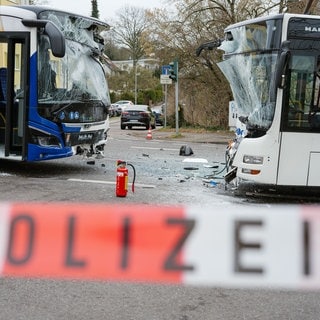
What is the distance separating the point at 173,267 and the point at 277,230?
664mm

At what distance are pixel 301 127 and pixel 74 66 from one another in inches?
190

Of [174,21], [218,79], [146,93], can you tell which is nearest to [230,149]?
[218,79]

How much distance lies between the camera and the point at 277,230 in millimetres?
3016

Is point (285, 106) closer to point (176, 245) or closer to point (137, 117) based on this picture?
point (176, 245)

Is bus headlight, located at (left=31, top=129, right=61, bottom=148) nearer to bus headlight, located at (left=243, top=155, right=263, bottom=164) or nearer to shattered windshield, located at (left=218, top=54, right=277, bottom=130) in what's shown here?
shattered windshield, located at (left=218, top=54, right=277, bottom=130)

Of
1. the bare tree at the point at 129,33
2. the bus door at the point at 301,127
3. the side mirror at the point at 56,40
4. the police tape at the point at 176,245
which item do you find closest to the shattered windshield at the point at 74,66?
the side mirror at the point at 56,40

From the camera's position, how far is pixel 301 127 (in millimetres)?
7883

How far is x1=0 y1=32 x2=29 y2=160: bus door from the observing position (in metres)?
9.48

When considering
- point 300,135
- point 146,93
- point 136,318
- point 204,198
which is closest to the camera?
point 136,318

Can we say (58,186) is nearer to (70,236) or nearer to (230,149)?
(230,149)

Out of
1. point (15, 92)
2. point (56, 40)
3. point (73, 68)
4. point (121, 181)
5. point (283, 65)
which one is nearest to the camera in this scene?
point (283, 65)

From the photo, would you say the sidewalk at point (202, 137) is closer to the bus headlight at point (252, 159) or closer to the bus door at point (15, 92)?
A: the bus door at point (15, 92)

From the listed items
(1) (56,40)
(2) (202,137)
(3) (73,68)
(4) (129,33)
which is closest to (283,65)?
(1) (56,40)

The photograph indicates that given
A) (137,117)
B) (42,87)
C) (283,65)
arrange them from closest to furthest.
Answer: (283,65)
(42,87)
(137,117)
